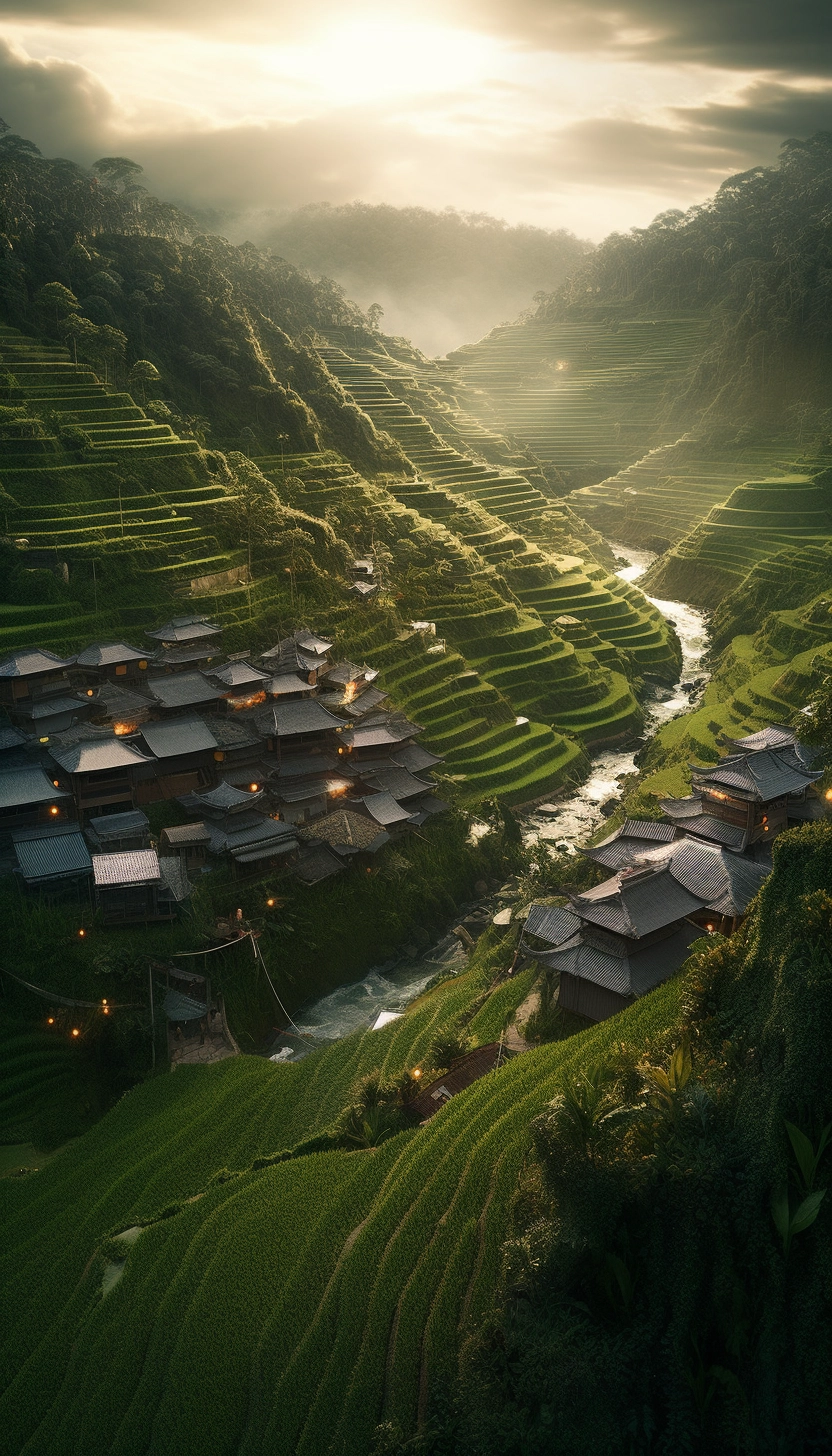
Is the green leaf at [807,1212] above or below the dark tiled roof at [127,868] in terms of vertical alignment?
above

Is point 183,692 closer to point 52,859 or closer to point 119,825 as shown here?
point 119,825

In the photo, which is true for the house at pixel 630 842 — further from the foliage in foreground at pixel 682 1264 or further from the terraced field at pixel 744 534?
the terraced field at pixel 744 534

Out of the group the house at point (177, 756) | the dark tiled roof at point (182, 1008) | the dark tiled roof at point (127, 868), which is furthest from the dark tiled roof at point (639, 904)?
the house at point (177, 756)

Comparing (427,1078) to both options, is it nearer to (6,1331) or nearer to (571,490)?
(6,1331)

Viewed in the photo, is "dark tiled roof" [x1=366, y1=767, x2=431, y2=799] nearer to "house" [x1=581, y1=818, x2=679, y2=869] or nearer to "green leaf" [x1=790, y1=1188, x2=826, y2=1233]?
"house" [x1=581, y1=818, x2=679, y2=869]

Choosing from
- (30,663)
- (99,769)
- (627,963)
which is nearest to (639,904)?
(627,963)

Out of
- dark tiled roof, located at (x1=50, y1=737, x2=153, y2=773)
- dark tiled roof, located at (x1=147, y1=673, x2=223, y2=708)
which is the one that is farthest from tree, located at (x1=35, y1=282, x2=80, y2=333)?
dark tiled roof, located at (x1=50, y1=737, x2=153, y2=773)
